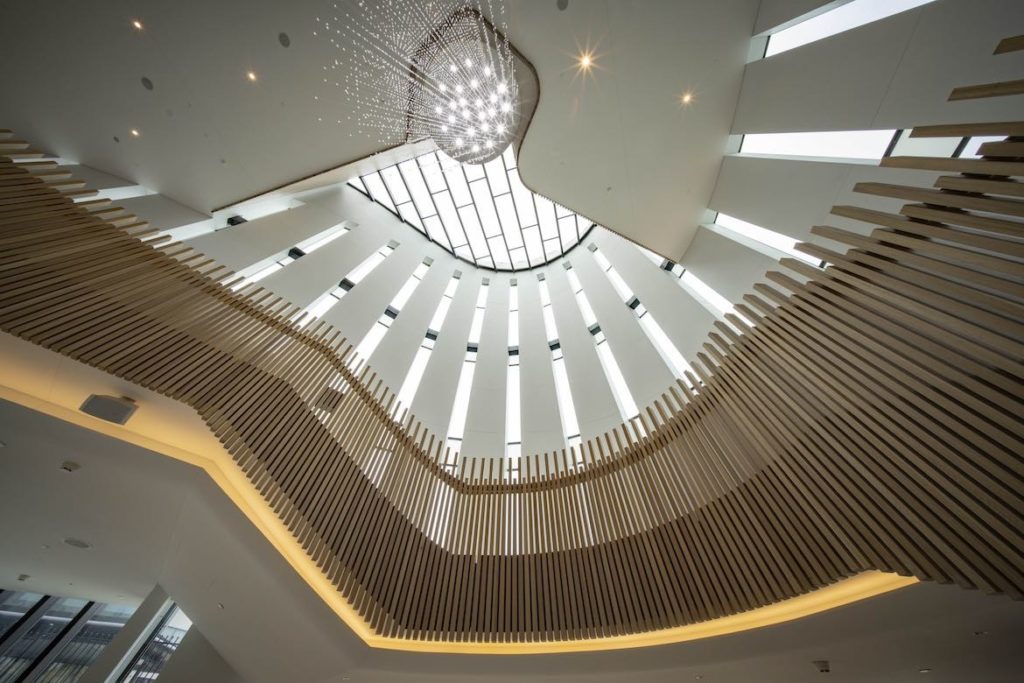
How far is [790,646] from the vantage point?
4039 mm

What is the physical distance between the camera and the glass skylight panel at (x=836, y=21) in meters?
4.36

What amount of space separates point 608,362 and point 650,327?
4.74 ft

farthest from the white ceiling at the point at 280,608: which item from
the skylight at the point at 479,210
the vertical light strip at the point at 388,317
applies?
the skylight at the point at 479,210

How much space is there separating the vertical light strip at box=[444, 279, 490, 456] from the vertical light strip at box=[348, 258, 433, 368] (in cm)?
212

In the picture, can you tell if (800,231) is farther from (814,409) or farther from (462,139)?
(462,139)

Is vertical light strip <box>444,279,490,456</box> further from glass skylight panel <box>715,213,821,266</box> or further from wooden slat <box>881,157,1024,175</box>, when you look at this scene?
wooden slat <box>881,157,1024,175</box>

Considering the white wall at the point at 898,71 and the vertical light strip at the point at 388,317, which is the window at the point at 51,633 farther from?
the white wall at the point at 898,71

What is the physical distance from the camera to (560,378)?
36.7 ft

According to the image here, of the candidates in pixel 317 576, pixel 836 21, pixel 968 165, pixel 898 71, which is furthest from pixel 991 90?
pixel 317 576

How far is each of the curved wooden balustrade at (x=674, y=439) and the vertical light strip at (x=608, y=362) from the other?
3491 millimetres

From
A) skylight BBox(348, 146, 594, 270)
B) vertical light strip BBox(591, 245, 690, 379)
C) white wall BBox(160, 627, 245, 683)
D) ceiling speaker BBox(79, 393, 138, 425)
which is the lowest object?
white wall BBox(160, 627, 245, 683)

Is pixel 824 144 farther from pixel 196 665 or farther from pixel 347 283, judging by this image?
pixel 196 665

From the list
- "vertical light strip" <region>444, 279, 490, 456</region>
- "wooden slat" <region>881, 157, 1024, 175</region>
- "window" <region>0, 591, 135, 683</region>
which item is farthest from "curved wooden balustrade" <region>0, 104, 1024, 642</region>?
"window" <region>0, 591, 135, 683</region>

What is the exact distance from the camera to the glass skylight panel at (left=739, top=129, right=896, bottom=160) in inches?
192
